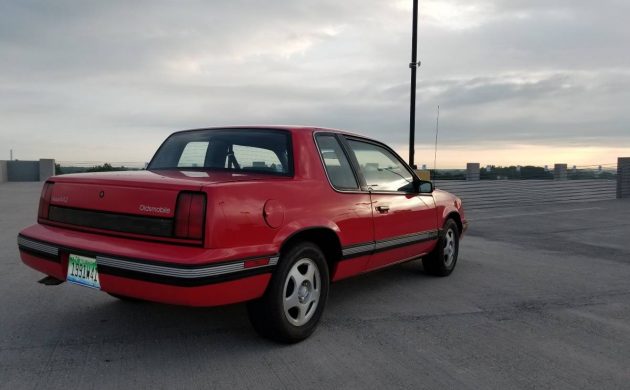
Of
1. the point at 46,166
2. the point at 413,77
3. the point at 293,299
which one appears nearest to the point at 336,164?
the point at 293,299

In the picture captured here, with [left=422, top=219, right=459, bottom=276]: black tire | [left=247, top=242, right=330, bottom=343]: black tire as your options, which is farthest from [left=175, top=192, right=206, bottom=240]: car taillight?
[left=422, top=219, right=459, bottom=276]: black tire

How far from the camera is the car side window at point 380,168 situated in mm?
4723

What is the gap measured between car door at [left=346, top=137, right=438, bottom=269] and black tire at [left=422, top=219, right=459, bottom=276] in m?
0.27

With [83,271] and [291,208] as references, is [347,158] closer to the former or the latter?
[291,208]

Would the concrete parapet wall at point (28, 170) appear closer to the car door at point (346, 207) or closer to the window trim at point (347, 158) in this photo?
the window trim at point (347, 158)

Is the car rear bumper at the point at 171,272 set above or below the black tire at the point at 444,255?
above

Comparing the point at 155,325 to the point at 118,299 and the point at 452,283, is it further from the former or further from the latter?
the point at 452,283

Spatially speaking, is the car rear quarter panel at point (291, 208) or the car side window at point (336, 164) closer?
the car rear quarter panel at point (291, 208)

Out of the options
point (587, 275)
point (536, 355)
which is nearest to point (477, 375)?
point (536, 355)

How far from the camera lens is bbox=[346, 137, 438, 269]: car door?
4652mm

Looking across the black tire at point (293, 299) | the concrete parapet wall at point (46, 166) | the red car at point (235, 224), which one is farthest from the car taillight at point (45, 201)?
the concrete parapet wall at point (46, 166)

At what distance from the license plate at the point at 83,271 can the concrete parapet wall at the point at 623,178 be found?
21284 millimetres

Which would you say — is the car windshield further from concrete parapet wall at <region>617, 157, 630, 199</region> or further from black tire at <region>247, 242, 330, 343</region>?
concrete parapet wall at <region>617, 157, 630, 199</region>

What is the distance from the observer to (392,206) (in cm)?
486
